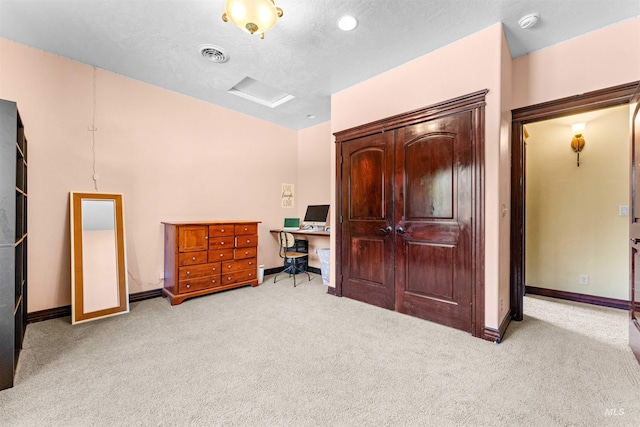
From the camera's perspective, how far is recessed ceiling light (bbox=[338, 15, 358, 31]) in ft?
7.75

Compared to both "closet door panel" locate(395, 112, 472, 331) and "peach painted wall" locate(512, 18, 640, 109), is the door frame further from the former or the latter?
"closet door panel" locate(395, 112, 472, 331)

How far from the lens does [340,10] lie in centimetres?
227

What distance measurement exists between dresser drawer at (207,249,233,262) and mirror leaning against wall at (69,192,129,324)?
950 millimetres

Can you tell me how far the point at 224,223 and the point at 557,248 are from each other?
14.9 ft

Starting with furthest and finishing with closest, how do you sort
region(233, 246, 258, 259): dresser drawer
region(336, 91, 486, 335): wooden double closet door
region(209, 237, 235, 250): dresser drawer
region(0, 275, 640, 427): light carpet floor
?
region(233, 246, 258, 259): dresser drawer → region(209, 237, 235, 250): dresser drawer → region(336, 91, 486, 335): wooden double closet door → region(0, 275, 640, 427): light carpet floor

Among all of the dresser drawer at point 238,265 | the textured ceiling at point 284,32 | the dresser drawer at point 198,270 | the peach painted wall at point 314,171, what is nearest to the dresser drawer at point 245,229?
the dresser drawer at point 238,265

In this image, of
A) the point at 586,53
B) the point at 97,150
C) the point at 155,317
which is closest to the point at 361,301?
the point at 155,317

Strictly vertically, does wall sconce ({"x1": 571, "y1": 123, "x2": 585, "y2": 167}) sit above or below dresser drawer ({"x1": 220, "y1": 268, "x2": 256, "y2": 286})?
above

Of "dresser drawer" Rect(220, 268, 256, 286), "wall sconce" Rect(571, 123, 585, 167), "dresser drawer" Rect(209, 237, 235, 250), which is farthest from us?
"dresser drawer" Rect(220, 268, 256, 286)

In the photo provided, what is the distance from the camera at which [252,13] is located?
5.72 ft

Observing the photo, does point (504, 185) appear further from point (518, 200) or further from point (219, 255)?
point (219, 255)

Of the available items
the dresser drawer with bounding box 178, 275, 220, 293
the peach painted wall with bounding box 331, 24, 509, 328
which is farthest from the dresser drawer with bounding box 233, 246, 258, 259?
the peach painted wall with bounding box 331, 24, 509, 328

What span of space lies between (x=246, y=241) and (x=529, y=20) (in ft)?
12.9

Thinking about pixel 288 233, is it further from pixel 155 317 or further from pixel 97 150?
pixel 97 150
